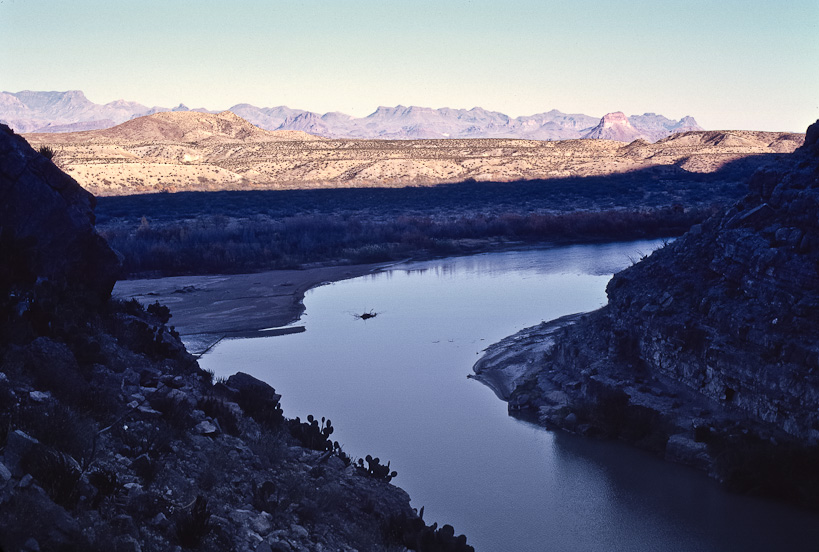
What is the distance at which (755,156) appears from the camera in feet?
269

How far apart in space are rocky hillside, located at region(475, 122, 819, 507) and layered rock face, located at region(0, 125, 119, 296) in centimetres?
867

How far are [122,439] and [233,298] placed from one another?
69.8ft

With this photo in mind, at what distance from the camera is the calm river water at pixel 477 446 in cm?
1189

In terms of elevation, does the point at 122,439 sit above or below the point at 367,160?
below

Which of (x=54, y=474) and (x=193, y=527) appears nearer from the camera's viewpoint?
(x=54, y=474)

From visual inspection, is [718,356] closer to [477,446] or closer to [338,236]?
[477,446]

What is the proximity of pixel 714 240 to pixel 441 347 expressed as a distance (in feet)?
25.3

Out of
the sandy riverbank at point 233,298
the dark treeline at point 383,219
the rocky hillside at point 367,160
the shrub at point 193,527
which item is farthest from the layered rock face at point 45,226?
the rocky hillside at point 367,160

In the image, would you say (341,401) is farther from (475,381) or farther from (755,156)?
(755,156)

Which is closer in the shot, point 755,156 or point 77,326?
point 77,326

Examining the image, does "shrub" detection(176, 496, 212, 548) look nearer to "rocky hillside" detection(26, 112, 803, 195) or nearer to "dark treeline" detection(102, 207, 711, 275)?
"dark treeline" detection(102, 207, 711, 275)

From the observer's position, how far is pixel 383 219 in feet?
176

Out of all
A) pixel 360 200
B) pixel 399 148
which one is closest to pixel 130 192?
pixel 360 200

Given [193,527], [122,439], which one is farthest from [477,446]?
[193,527]
